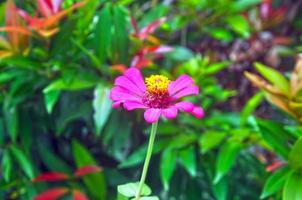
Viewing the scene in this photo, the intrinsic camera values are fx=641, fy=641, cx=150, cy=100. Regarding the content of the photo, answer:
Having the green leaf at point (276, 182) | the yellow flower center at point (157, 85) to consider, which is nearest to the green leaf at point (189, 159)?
the green leaf at point (276, 182)

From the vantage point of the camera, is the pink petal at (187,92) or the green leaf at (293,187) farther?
the green leaf at (293,187)

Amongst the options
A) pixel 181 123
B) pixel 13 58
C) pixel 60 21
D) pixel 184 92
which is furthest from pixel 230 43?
pixel 184 92

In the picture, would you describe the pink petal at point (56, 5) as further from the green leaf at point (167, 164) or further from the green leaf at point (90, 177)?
the green leaf at point (167, 164)

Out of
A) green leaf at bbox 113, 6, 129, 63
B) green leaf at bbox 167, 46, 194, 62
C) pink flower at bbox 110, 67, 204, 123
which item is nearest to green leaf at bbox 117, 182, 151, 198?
pink flower at bbox 110, 67, 204, 123

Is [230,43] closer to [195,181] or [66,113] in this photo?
[195,181]

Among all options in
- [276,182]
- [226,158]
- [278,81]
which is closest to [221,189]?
[226,158]

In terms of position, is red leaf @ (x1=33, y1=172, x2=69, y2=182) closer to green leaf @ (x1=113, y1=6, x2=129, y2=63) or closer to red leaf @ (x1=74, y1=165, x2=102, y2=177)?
red leaf @ (x1=74, y1=165, x2=102, y2=177)
